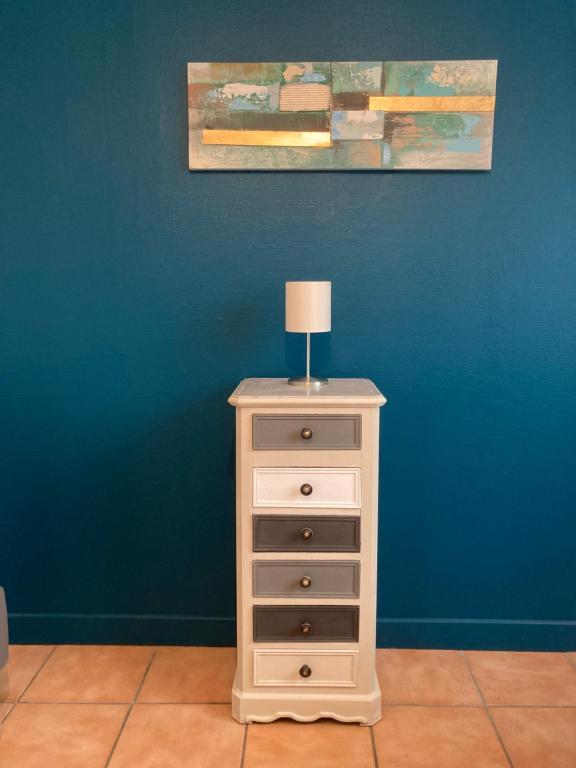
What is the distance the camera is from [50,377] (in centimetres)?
253

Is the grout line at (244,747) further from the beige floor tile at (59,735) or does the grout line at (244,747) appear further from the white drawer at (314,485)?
the white drawer at (314,485)

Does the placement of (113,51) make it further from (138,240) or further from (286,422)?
(286,422)

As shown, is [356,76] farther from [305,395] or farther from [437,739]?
[437,739]

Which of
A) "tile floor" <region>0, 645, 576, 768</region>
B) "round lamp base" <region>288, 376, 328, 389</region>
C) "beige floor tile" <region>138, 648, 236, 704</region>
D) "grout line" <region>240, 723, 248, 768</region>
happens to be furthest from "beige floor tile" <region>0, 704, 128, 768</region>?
"round lamp base" <region>288, 376, 328, 389</region>

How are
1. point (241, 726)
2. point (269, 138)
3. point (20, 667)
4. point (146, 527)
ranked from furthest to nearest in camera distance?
point (146, 527) → point (20, 667) → point (269, 138) → point (241, 726)

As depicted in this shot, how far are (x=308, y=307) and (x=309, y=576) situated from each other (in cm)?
87

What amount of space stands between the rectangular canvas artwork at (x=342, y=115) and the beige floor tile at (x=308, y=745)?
1.90m

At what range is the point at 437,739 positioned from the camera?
2.09m

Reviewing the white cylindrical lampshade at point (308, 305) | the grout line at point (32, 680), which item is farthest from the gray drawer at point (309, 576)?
the grout line at point (32, 680)

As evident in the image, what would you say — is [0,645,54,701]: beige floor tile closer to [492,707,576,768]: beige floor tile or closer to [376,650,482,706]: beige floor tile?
[376,650,482,706]: beige floor tile

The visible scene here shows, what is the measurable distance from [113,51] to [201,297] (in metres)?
0.91

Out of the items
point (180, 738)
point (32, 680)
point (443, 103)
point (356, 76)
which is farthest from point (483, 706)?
point (356, 76)

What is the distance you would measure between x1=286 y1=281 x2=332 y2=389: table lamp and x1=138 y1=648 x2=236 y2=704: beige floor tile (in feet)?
3.65

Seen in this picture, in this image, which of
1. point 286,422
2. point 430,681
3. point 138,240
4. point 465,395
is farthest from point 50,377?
point 430,681
